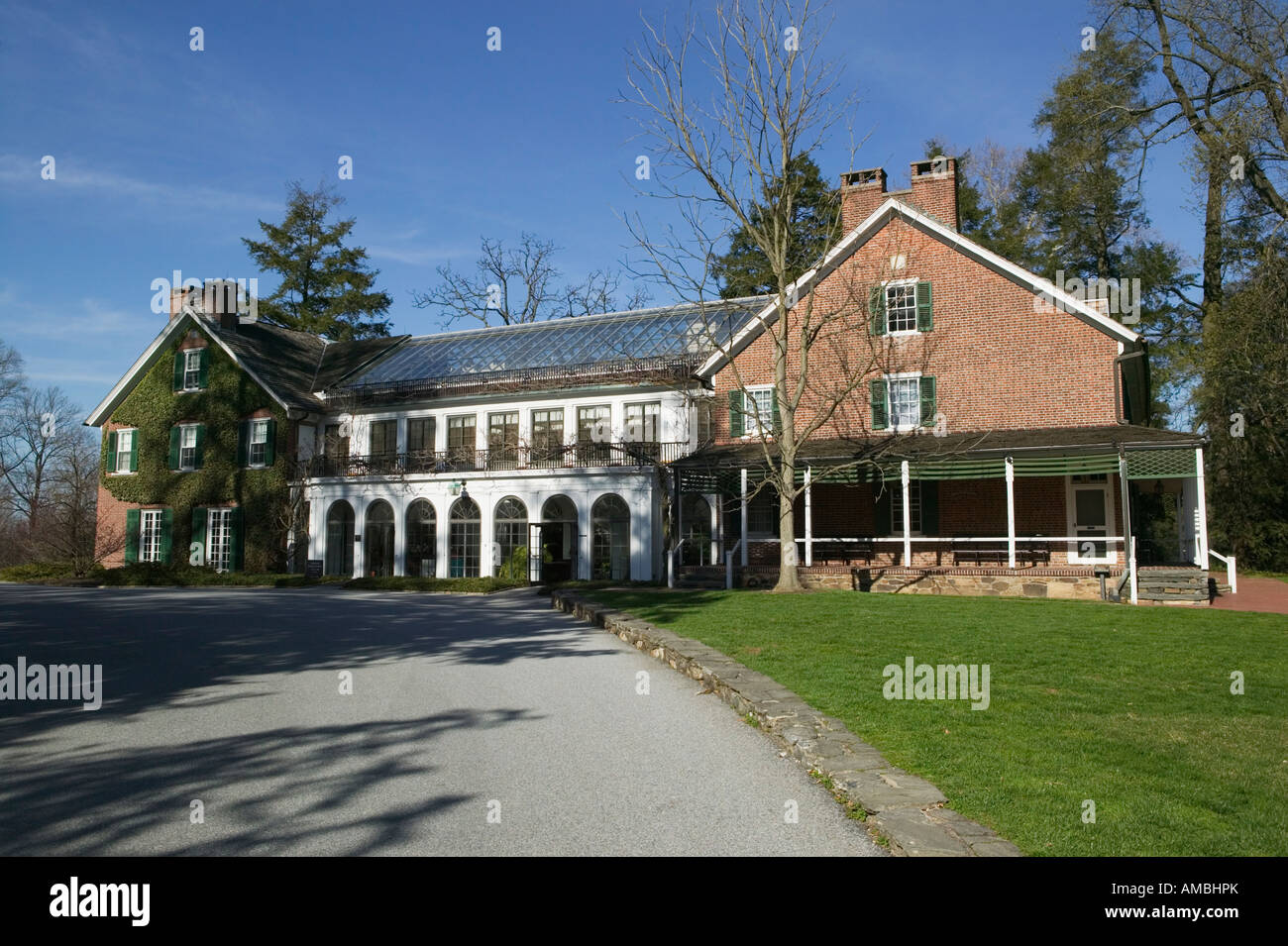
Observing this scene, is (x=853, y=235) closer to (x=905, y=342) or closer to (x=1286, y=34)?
(x=905, y=342)

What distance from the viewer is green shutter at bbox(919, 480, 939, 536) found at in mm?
23641

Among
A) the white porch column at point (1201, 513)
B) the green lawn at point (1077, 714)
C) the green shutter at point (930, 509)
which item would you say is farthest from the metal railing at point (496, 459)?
the green lawn at point (1077, 714)

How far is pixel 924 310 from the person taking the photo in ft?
77.6

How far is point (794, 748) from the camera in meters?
6.40

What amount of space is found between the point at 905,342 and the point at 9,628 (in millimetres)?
20141

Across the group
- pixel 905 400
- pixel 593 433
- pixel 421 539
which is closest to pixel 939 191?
pixel 905 400

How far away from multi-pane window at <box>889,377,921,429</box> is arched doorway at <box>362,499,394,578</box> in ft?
58.1

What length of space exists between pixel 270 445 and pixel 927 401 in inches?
914

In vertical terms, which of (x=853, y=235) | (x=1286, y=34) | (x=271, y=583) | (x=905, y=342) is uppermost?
(x=1286, y=34)

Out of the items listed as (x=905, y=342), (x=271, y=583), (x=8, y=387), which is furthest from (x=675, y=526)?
(x=8, y=387)

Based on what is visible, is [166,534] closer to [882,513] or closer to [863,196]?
[882,513]

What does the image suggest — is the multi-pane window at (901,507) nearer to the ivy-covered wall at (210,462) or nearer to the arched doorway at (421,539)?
the arched doorway at (421,539)
